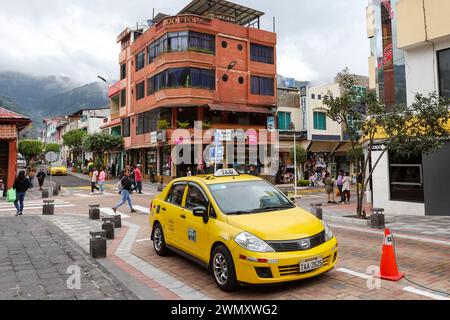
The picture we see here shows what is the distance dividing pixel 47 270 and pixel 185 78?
2671 cm

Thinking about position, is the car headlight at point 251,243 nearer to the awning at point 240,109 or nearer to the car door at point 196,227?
the car door at point 196,227

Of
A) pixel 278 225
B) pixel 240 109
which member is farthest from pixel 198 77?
pixel 278 225

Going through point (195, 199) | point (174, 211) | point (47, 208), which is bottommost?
point (47, 208)

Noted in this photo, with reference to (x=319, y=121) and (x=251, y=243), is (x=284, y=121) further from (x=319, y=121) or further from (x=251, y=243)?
(x=251, y=243)

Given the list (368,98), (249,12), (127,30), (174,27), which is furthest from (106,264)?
(127,30)

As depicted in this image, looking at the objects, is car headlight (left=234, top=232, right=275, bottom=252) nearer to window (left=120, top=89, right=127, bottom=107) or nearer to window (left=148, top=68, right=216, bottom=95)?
window (left=148, top=68, right=216, bottom=95)

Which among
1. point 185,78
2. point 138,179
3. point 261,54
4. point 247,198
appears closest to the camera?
point 247,198

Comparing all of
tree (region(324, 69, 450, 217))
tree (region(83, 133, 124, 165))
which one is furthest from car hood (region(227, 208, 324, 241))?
tree (region(83, 133, 124, 165))

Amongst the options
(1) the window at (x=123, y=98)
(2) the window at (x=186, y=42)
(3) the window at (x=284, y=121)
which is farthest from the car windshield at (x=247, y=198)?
(1) the window at (x=123, y=98)

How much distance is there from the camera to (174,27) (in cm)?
3164

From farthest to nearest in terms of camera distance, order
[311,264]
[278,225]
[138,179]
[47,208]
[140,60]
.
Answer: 1. [140,60]
2. [138,179]
3. [47,208]
4. [278,225]
5. [311,264]

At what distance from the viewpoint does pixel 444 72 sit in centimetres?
1349

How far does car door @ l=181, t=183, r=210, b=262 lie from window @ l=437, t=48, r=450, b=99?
1149cm

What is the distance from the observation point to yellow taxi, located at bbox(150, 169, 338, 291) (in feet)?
16.2
